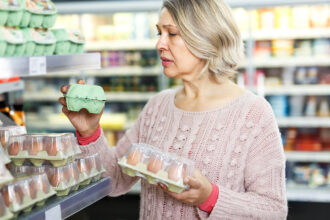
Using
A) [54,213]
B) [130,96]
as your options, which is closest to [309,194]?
[130,96]

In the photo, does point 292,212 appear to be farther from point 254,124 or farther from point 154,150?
point 154,150

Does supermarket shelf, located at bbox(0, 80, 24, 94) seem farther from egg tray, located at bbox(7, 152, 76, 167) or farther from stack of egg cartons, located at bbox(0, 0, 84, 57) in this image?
egg tray, located at bbox(7, 152, 76, 167)

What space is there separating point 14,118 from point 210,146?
3.58 ft

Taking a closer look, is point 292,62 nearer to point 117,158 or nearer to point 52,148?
point 117,158

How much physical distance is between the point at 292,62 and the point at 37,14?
3.40 metres

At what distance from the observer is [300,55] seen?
454 cm

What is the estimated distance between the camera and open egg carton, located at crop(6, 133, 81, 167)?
1.39m

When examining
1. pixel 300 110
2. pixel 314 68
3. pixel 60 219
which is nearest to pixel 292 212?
pixel 300 110

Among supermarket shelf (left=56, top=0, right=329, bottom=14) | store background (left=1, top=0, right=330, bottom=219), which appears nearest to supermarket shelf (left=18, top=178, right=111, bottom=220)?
store background (left=1, top=0, right=330, bottom=219)

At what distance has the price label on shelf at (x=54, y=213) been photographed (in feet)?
3.97

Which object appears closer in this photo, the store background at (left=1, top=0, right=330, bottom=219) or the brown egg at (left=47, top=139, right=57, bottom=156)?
the brown egg at (left=47, top=139, right=57, bottom=156)

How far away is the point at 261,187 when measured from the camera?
167 cm

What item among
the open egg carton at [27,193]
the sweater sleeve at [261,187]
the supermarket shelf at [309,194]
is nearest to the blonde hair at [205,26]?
the sweater sleeve at [261,187]

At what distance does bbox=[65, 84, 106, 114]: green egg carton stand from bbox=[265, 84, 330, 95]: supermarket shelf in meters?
3.37
